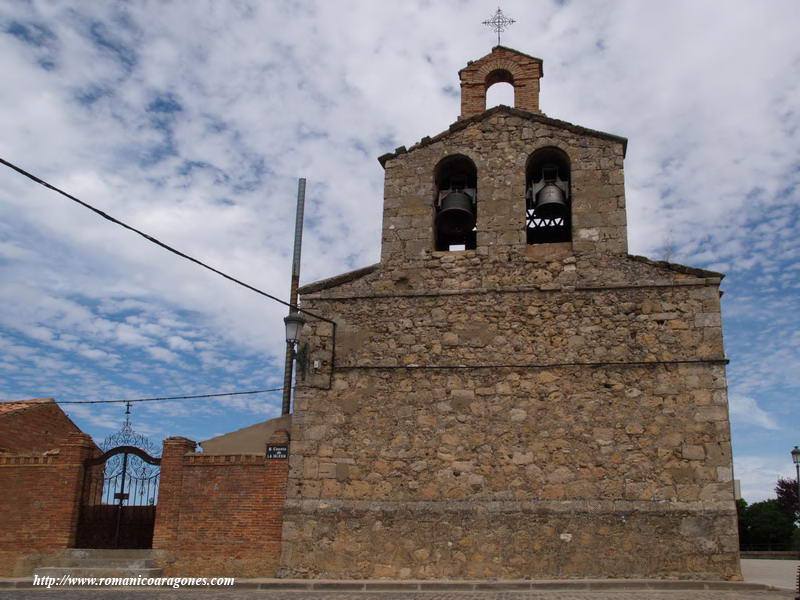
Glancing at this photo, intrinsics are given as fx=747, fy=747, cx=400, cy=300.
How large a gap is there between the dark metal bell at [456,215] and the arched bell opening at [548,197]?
101cm

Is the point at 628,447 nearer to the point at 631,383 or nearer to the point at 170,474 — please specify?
the point at 631,383

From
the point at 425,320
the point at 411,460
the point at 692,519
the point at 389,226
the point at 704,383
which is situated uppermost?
the point at 389,226

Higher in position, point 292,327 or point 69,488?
point 292,327

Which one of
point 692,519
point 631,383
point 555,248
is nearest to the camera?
point 692,519

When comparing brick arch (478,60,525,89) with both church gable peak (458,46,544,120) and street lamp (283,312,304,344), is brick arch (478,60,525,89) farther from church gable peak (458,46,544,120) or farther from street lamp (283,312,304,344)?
street lamp (283,312,304,344)

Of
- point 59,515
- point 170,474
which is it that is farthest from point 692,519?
point 59,515

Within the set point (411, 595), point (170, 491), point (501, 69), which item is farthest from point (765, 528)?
point (170, 491)

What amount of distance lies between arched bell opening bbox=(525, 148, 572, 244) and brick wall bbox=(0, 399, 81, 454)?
10.4 m

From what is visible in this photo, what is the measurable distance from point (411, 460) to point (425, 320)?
230 centimetres

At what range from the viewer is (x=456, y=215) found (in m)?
13.0

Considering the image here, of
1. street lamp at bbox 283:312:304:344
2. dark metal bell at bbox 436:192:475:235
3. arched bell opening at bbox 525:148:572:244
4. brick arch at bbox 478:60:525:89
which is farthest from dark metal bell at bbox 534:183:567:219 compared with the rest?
street lamp at bbox 283:312:304:344

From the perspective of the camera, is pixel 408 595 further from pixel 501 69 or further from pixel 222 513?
pixel 501 69

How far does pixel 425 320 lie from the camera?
12438mm

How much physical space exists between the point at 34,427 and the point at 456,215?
1133 cm
